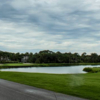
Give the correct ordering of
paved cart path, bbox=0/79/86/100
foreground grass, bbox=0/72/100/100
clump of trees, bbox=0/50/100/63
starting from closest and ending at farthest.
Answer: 1. paved cart path, bbox=0/79/86/100
2. foreground grass, bbox=0/72/100/100
3. clump of trees, bbox=0/50/100/63

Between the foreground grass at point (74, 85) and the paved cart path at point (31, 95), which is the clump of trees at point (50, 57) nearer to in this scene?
the foreground grass at point (74, 85)

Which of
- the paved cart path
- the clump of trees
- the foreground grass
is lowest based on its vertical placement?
the foreground grass

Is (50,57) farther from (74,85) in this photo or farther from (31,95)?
(31,95)

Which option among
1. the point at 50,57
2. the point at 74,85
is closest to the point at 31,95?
the point at 74,85

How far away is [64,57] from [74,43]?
8490cm

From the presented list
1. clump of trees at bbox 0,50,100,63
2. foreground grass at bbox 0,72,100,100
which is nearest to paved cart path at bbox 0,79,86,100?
foreground grass at bbox 0,72,100,100

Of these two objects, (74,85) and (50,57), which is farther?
(50,57)

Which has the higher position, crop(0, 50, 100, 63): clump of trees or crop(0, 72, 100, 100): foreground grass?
crop(0, 50, 100, 63): clump of trees

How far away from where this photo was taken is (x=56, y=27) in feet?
95.8

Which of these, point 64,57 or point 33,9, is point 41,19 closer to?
point 33,9

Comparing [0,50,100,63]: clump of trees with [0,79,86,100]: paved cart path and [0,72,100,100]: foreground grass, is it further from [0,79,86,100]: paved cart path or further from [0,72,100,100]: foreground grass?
[0,79,86,100]: paved cart path

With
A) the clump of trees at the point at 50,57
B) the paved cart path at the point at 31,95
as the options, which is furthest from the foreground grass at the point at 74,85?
the clump of trees at the point at 50,57

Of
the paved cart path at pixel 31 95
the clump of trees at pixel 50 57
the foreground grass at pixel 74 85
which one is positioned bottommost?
the foreground grass at pixel 74 85

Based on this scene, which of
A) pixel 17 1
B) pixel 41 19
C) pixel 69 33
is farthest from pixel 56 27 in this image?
pixel 17 1
